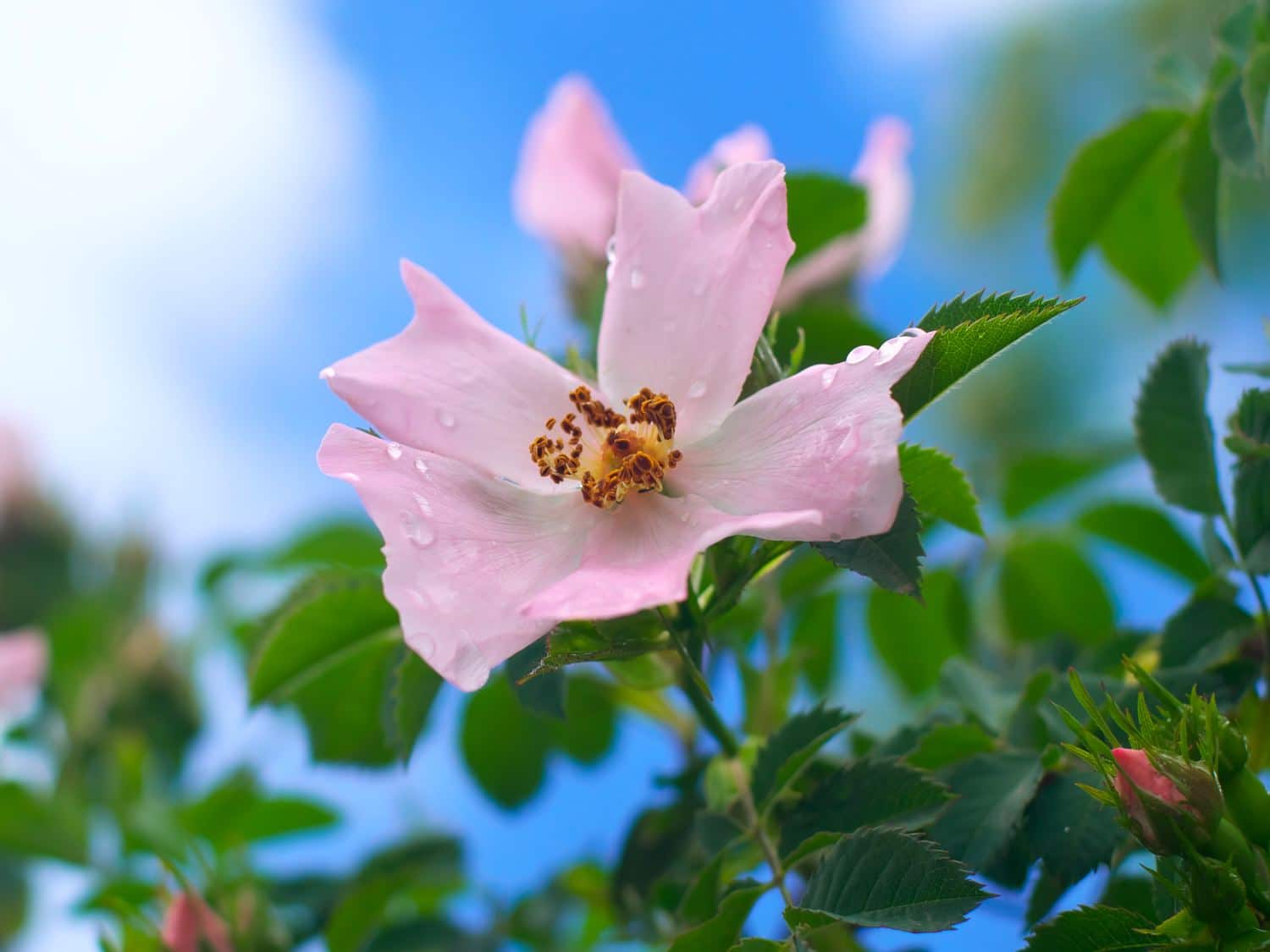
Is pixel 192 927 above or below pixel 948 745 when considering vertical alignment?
above

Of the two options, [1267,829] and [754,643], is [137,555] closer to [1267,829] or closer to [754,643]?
[754,643]

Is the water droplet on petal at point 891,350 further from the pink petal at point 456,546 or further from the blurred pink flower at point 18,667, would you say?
the blurred pink flower at point 18,667

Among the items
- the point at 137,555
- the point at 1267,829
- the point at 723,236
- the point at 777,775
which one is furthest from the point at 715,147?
the point at 137,555

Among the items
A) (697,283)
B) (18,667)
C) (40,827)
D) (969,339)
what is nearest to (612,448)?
(697,283)

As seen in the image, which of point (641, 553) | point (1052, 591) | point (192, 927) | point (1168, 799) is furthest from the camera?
point (1052, 591)

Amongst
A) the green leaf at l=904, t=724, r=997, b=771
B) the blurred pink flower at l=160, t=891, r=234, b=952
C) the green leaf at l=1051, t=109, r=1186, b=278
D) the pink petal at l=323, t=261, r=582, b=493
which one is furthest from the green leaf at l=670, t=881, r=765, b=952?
the green leaf at l=1051, t=109, r=1186, b=278

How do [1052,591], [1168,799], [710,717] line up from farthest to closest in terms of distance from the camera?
[1052,591], [710,717], [1168,799]

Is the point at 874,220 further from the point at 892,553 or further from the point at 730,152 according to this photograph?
the point at 892,553

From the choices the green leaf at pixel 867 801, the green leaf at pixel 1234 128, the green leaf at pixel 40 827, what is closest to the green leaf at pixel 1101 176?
the green leaf at pixel 1234 128
